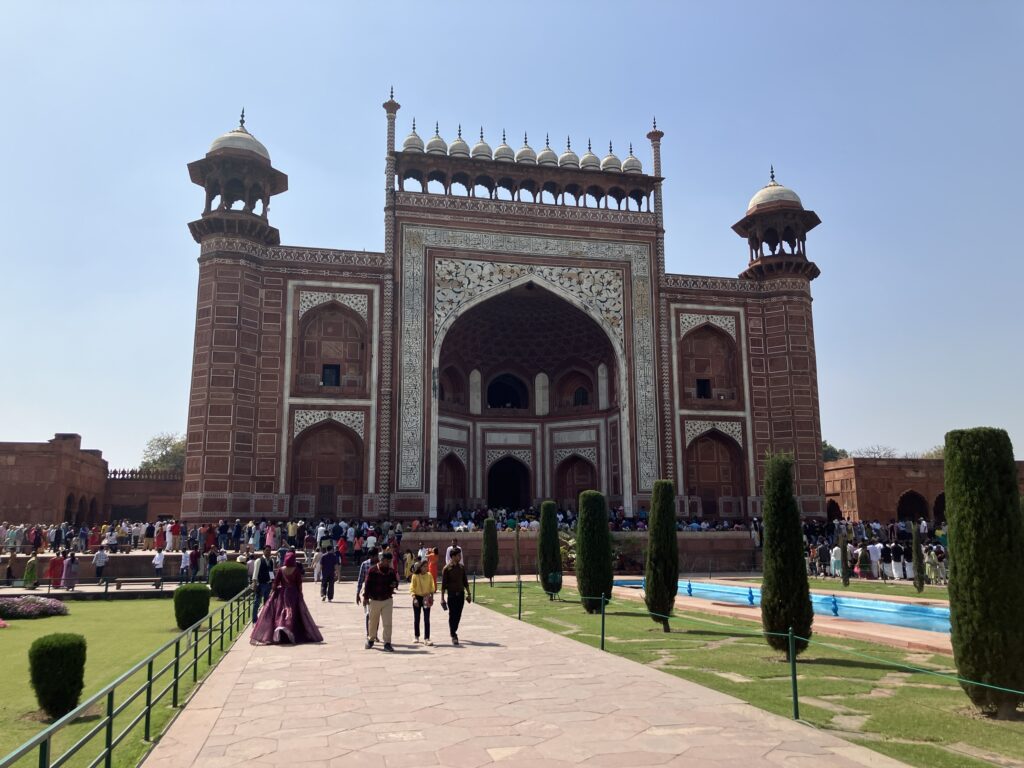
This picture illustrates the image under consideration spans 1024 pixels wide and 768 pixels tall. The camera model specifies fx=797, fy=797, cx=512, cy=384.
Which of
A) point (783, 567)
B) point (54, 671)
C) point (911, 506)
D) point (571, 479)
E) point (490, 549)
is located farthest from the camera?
point (911, 506)

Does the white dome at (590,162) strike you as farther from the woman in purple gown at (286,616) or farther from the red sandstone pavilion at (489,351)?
the woman in purple gown at (286,616)

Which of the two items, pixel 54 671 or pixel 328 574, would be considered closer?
pixel 54 671

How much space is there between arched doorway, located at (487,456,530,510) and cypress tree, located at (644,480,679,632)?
20.5 m

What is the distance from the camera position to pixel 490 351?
3303 cm

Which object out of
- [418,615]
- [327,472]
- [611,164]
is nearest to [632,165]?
[611,164]

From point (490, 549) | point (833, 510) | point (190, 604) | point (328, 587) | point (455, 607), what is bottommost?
point (328, 587)

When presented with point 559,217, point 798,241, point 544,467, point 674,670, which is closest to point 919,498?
point 798,241

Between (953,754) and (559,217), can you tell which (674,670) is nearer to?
(953,754)

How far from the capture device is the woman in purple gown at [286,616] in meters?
10.2

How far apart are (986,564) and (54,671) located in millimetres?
8233

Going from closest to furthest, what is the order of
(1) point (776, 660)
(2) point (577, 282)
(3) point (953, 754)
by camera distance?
(3) point (953, 754)
(1) point (776, 660)
(2) point (577, 282)

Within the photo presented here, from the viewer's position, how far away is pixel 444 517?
2956 centimetres

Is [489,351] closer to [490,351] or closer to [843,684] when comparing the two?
[490,351]

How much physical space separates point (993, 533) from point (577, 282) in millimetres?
23415
